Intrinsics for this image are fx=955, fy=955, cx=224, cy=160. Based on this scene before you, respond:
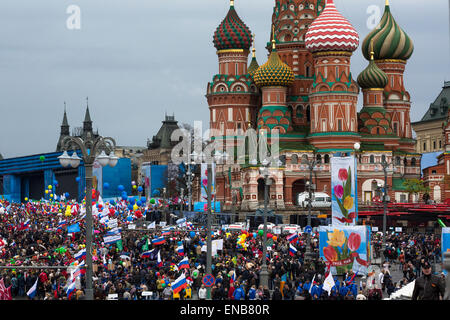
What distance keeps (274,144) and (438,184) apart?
13601mm

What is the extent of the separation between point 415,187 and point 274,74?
14509 millimetres

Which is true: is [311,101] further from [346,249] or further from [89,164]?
[89,164]

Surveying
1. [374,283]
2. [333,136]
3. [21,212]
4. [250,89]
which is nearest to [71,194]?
[250,89]

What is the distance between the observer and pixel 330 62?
7475 cm

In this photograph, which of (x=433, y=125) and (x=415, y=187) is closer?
(x=415, y=187)

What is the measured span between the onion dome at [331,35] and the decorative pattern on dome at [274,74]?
3.79 metres

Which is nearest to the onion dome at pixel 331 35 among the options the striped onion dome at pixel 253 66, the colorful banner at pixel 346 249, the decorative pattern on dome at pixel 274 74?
the decorative pattern on dome at pixel 274 74

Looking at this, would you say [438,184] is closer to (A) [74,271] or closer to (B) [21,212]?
(B) [21,212]

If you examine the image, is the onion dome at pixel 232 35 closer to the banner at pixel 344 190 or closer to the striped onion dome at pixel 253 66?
the striped onion dome at pixel 253 66

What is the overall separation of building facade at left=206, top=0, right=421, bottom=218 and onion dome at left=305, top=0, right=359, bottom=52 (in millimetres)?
77

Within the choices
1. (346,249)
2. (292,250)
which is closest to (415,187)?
(292,250)

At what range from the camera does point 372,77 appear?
7881 cm

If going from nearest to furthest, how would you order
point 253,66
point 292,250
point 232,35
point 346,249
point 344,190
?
point 346,249 < point 292,250 < point 344,190 < point 232,35 < point 253,66

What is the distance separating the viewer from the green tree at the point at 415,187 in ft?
247
